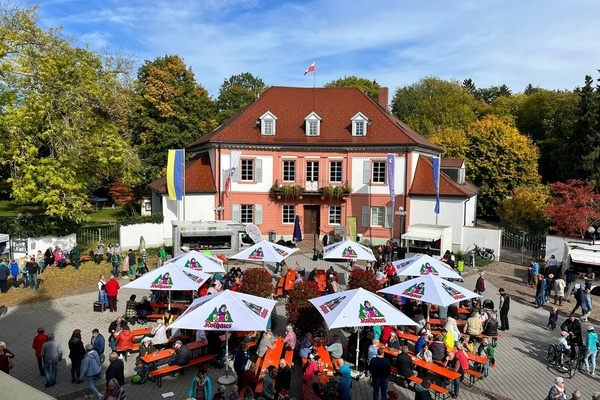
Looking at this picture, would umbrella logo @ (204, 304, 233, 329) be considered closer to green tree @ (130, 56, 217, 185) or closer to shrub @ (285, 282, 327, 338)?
shrub @ (285, 282, 327, 338)

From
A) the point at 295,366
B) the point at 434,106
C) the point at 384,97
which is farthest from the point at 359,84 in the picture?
the point at 295,366

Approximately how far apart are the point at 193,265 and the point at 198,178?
16.4m

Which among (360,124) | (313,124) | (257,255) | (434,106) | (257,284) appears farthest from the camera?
(434,106)

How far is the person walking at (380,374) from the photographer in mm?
11016

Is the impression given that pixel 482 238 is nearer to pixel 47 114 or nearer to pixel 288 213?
pixel 288 213

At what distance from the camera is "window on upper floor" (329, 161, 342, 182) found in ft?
112

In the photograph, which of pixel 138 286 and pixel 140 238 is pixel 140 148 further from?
pixel 138 286

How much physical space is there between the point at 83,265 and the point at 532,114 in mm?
54770

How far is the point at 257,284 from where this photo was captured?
16406mm

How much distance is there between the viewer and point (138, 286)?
1522 centimetres

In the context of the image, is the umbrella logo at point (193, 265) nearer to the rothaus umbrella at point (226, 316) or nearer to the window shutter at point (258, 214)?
the rothaus umbrella at point (226, 316)

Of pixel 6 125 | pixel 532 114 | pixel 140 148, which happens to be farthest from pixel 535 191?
pixel 6 125

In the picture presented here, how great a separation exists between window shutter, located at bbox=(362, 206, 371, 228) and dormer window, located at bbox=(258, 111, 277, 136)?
884 cm

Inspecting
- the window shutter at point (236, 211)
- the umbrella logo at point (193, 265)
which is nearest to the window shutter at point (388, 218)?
→ the window shutter at point (236, 211)
